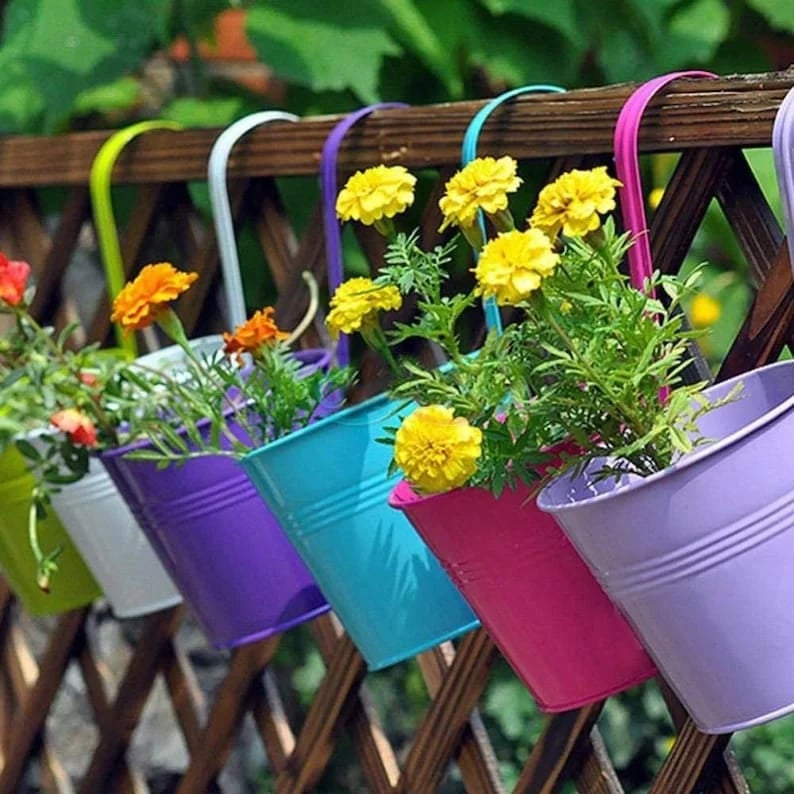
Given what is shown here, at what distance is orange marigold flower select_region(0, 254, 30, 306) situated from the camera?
109cm

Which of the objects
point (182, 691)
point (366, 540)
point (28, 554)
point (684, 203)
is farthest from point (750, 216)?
point (182, 691)

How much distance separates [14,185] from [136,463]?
620 millimetres

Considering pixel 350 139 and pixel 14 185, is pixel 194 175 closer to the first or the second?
pixel 350 139

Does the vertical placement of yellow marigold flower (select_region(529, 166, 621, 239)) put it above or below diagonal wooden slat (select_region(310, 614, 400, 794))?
above

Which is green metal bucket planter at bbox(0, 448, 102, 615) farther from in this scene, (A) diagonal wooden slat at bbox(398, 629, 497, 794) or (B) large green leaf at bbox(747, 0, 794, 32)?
(B) large green leaf at bbox(747, 0, 794, 32)

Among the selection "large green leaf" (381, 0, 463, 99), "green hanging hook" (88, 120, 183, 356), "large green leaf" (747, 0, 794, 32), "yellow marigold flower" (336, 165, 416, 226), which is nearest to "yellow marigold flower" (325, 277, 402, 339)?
"yellow marigold flower" (336, 165, 416, 226)

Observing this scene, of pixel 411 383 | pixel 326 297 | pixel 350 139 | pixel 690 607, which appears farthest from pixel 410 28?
pixel 690 607

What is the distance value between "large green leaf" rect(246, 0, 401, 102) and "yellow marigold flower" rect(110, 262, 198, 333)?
55 centimetres

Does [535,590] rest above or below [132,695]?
above

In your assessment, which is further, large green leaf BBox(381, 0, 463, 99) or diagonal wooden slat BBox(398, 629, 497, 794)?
large green leaf BBox(381, 0, 463, 99)

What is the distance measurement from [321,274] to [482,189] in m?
0.52

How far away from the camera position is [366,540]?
1.02 meters

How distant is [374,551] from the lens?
3.36ft

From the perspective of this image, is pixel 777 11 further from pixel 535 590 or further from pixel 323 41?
pixel 535 590
